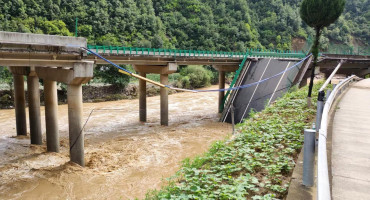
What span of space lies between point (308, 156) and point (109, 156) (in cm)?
1362

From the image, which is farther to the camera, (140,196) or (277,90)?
(277,90)

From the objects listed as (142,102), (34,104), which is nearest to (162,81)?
(142,102)

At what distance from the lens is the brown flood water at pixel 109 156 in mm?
11633

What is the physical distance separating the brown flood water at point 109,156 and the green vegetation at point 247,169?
239 centimetres

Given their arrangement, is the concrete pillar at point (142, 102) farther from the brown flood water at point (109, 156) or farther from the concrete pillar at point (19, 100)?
the concrete pillar at point (19, 100)

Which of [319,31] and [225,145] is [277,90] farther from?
[225,145]

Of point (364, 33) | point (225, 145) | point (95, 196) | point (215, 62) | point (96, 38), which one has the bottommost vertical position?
point (95, 196)

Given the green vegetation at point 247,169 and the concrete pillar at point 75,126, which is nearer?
the green vegetation at point 247,169

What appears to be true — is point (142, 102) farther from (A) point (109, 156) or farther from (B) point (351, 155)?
(B) point (351, 155)

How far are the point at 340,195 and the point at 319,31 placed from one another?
8797 millimetres

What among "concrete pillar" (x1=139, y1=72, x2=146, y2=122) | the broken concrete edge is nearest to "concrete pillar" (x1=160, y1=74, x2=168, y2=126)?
"concrete pillar" (x1=139, y1=72, x2=146, y2=122)

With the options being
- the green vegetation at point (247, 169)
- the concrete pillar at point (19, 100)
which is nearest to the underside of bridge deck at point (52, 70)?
the concrete pillar at point (19, 100)

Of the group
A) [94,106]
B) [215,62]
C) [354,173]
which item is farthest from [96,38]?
[354,173]

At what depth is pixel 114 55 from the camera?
1973cm
